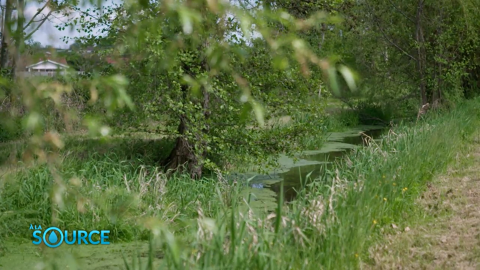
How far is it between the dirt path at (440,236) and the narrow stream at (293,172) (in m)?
1.09

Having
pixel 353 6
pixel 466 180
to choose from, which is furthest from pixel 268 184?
pixel 353 6

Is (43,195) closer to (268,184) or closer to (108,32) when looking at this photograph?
(108,32)

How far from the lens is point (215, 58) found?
2.72m

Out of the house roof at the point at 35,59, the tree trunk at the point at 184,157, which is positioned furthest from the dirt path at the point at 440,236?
the tree trunk at the point at 184,157

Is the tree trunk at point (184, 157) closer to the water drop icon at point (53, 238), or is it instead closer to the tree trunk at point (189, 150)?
the tree trunk at point (189, 150)

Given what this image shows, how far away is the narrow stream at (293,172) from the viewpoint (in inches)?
327

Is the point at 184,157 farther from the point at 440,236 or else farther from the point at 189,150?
the point at 440,236

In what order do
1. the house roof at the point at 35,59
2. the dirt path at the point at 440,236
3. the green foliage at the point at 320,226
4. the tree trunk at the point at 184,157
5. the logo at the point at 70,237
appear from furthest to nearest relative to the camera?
the tree trunk at the point at 184,157
the logo at the point at 70,237
the dirt path at the point at 440,236
the green foliage at the point at 320,226
the house roof at the point at 35,59

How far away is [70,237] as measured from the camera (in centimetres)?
628

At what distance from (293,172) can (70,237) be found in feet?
17.0

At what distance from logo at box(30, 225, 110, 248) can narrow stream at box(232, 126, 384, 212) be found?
5.38 feet

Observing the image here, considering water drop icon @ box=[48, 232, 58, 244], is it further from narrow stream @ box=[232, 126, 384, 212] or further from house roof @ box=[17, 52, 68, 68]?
house roof @ box=[17, 52, 68, 68]

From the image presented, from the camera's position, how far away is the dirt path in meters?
4.59

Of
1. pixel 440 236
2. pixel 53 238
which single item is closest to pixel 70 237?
pixel 53 238
